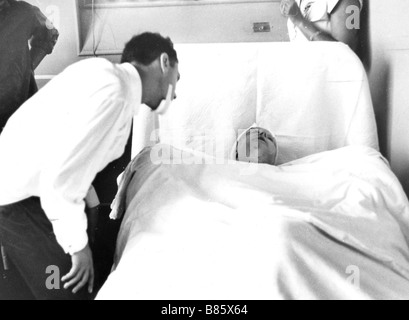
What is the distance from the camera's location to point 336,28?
1.50 meters

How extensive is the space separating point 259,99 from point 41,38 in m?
0.66

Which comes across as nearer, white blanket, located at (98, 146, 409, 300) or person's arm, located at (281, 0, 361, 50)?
white blanket, located at (98, 146, 409, 300)

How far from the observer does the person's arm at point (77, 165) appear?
828mm

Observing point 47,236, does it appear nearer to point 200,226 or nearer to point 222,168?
point 200,226

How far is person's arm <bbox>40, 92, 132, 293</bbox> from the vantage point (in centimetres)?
83

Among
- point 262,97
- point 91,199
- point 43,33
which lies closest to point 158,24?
point 43,33

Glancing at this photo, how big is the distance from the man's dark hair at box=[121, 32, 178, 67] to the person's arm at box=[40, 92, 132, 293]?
17 cm

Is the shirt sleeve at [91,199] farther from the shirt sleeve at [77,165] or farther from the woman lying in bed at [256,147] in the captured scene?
the woman lying in bed at [256,147]

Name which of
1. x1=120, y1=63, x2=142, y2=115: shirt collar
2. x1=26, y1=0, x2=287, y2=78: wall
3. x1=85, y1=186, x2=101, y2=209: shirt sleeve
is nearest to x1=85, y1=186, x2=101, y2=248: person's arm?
x1=85, y1=186, x2=101, y2=209: shirt sleeve

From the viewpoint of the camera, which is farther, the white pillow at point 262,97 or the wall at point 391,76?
the white pillow at point 262,97

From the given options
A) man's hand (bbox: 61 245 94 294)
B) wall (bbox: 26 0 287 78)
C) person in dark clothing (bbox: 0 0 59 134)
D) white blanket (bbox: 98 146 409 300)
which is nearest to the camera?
white blanket (bbox: 98 146 409 300)

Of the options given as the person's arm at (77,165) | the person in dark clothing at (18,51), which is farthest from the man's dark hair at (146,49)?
the person in dark clothing at (18,51)

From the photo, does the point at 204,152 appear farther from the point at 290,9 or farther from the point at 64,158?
the point at 64,158

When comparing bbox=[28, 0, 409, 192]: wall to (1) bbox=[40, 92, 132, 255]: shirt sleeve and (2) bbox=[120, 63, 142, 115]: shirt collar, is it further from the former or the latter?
(1) bbox=[40, 92, 132, 255]: shirt sleeve
